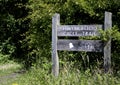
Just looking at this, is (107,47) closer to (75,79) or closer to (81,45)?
(81,45)

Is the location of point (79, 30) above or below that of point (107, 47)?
above

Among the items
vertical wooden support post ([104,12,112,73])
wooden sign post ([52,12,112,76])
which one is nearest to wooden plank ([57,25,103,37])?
wooden sign post ([52,12,112,76])

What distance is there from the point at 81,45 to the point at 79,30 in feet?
1.24

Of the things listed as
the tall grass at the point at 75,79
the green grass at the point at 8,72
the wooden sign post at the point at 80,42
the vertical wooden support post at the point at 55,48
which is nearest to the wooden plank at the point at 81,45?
the wooden sign post at the point at 80,42

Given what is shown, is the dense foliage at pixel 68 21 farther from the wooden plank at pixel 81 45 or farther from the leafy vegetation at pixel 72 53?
the wooden plank at pixel 81 45

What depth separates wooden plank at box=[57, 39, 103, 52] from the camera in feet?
30.7

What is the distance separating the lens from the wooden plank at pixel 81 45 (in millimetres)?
9359

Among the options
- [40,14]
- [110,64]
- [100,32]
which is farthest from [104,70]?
[40,14]

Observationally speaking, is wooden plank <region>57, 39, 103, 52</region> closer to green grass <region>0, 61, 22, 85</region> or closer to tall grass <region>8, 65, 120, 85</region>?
tall grass <region>8, 65, 120, 85</region>

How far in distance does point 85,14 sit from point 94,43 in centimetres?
175

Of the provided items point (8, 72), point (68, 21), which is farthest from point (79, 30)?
point (8, 72)

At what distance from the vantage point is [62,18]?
1144 cm

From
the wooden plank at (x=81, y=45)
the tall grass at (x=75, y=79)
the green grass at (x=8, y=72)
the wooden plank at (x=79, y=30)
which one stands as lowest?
the green grass at (x=8, y=72)

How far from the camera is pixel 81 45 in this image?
953 centimetres
